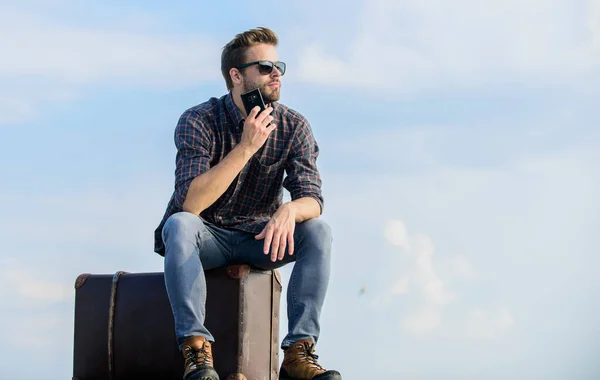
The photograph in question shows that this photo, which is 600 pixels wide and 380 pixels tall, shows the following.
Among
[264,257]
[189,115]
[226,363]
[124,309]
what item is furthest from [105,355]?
[189,115]

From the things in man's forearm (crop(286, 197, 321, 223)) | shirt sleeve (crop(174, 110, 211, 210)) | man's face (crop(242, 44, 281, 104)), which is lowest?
man's forearm (crop(286, 197, 321, 223))

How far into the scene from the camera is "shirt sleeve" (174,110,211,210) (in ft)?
15.9

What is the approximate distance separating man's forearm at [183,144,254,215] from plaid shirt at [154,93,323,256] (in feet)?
0.78

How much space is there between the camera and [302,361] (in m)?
4.50

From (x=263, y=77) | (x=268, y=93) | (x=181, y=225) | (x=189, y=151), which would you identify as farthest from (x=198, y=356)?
(x=263, y=77)

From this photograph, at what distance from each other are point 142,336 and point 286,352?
121 centimetres

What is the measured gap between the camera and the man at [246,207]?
14.4 feet

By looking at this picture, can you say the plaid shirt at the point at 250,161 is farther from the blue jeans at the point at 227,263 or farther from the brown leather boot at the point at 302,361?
the brown leather boot at the point at 302,361

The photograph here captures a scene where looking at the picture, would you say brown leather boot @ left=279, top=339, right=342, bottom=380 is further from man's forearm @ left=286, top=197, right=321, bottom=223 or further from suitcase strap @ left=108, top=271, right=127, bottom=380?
suitcase strap @ left=108, top=271, right=127, bottom=380

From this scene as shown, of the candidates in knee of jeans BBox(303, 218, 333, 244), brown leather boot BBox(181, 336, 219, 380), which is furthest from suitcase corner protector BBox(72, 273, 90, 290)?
knee of jeans BBox(303, 218, 333, 244)

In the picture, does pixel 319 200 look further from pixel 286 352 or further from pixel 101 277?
pixel 101 277

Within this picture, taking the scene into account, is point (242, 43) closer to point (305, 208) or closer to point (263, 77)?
point (263, 77)

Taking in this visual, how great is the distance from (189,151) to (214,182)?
417mm

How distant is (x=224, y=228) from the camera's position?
16.5ft
